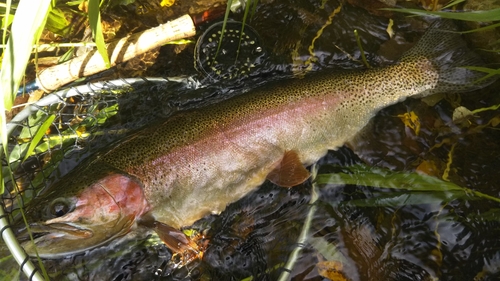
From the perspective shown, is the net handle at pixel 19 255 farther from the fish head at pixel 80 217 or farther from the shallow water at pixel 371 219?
the shallow water at pixel 371 219

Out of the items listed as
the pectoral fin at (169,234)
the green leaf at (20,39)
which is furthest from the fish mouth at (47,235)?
the green leaf at (20,39)

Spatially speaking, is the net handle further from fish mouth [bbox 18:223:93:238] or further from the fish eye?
the fish eye

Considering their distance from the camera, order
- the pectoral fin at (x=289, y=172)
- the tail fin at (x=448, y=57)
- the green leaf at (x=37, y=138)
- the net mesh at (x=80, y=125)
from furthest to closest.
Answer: the net mesh at (x=80, y=125)
the tail fin at (x=448, y=57)
the pectoral fin at (x=289, y=172)
the green leaf at (x=37, y=138)

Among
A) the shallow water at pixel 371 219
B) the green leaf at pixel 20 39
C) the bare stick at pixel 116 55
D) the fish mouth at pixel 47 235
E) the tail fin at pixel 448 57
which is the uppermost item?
the green leaf at pixel 20 39

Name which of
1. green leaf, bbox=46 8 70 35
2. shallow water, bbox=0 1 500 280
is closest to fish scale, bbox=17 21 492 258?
shallow water, bbox=0 1 500 280

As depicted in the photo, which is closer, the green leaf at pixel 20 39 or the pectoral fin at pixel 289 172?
the green leaf at pixel 20 39

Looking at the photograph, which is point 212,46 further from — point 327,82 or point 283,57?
point 327,82

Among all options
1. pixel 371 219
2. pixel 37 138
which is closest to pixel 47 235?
pixel 37 138
